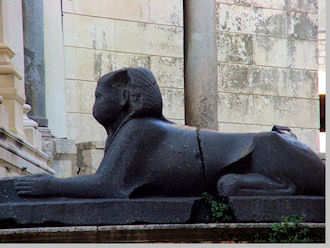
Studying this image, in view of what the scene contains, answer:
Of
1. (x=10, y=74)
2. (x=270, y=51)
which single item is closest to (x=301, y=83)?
(x=270, y=51)

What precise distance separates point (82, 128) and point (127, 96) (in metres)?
12.2

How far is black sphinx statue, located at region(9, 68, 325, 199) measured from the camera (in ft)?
18.3

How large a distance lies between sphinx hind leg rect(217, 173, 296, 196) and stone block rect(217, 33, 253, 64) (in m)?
14.4

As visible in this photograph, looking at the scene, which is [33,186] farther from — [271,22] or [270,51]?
[271,22]

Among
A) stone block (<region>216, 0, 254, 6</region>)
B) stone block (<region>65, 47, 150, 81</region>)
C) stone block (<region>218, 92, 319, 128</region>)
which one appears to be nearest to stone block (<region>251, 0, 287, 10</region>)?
stone block (<region>216, 0, 254, 6</region>)

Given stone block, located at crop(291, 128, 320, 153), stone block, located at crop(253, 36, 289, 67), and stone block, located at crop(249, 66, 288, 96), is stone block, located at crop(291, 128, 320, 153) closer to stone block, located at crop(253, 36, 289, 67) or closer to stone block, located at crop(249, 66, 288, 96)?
stone block, located at crop(249, 66, 288, 96)

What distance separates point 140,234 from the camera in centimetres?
507

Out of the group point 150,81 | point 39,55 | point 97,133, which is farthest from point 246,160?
point 97,133

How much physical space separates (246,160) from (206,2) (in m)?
10.2

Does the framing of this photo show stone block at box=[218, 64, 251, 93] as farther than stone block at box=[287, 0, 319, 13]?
No

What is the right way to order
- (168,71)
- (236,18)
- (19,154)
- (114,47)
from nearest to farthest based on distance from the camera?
(19,154) → (114,47) → (168,71) → (236,18)

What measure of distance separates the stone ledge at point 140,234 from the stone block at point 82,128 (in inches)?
498

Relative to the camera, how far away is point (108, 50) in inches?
727

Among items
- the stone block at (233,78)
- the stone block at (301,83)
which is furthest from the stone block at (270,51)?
the stone block at (233,78)
